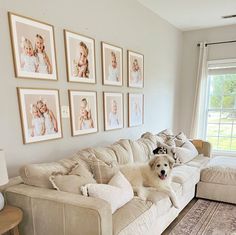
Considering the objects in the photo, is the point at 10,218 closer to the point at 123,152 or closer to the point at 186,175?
the point at 123,152

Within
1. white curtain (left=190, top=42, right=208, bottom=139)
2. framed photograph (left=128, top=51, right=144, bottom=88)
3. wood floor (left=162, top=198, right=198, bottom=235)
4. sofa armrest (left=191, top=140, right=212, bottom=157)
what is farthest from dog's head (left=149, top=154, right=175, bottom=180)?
white curtain (left=190, top=42, right=208, bottom=139)

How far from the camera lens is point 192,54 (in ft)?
15.4

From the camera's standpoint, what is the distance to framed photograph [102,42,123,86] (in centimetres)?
271

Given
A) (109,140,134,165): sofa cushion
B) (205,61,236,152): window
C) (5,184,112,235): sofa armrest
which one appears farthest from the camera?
(205,61,236,152): window

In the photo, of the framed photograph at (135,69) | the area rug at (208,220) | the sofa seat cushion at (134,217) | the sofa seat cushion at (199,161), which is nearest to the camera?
the sofa seat cushion at (134,217)

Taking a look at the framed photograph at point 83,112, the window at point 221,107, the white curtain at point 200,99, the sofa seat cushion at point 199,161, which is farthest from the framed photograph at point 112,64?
the window at point 221,107

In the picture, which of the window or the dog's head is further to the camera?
the window

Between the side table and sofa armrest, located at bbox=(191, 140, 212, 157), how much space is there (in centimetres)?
296

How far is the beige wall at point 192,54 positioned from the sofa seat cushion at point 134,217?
135 inches

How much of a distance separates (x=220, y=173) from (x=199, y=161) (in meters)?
0.38

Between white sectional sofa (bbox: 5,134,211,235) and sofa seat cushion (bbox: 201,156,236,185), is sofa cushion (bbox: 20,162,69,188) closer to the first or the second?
white sectional sofa (bbox: 5,134,211,235)

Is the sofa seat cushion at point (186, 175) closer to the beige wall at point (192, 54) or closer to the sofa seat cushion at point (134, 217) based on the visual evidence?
the sofa seat cushion at point (134, 217)

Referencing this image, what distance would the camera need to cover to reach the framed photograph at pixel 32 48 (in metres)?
1.77

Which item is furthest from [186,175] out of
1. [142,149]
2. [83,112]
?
[83,112]
